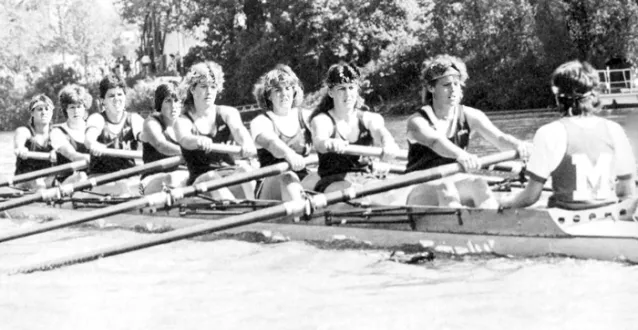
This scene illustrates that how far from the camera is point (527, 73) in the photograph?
143 feet

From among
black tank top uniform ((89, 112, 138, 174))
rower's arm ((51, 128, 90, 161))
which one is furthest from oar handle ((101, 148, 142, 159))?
rower's arm ((51, 128, 90, 161))

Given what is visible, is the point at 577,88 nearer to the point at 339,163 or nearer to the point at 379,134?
the point at 379,134

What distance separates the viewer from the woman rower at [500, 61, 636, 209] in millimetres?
7965

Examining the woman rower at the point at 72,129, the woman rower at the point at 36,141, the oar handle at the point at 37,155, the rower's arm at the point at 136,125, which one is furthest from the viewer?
the woman rower at the point at 36,141

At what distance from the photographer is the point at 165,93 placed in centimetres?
1256

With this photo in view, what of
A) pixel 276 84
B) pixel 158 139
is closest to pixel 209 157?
pixel 158 139

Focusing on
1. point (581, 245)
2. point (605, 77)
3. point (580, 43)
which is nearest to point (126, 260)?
point (581, 245)

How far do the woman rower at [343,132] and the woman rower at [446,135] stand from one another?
84 cm

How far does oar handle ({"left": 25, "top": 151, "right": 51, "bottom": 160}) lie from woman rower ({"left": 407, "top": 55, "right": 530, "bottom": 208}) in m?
6.51

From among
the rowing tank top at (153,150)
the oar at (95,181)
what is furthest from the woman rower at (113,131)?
the oar at (95,181)

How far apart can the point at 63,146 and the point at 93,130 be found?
60 cm

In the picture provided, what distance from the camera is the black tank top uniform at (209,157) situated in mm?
11883

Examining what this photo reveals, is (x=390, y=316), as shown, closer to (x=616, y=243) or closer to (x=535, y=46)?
(x=616, y=243)

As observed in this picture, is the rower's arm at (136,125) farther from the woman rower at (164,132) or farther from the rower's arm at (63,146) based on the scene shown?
the woman rower at (164,132)
